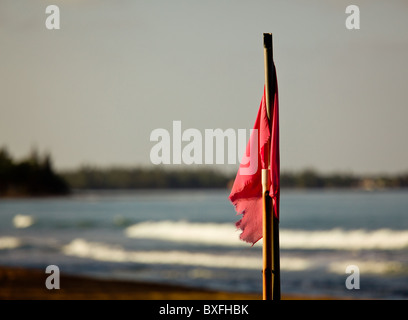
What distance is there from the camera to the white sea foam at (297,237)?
30441mm

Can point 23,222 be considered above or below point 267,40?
below

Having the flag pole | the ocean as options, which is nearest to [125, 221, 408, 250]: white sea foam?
the ocean

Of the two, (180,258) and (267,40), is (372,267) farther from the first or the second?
(267,40)

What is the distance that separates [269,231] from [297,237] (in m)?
30.4

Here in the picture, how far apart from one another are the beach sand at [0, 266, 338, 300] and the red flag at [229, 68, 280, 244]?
27.3ft

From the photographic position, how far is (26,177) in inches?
3137

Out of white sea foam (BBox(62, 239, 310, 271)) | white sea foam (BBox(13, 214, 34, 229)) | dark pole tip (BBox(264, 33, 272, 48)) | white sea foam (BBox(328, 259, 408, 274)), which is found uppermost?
dark pole tip (BBox(264, 33, 272, 48))

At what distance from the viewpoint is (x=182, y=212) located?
204 feet

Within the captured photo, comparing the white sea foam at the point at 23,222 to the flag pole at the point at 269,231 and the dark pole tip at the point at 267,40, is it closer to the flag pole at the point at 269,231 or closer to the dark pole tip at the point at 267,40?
the flag pole at the point at 269,231

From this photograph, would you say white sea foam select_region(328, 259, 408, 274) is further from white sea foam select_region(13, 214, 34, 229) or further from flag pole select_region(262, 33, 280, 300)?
white sea foam select_region(13, 214, 34, 229)

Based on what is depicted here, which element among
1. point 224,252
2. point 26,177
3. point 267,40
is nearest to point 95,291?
point 267,40

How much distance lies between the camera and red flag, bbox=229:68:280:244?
4.73 meters
